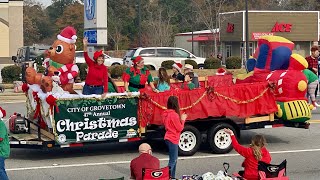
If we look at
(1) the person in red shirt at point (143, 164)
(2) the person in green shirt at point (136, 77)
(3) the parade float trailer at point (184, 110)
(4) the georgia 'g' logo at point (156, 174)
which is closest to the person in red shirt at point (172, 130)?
(1) the person in red shirt at point (143, 164)

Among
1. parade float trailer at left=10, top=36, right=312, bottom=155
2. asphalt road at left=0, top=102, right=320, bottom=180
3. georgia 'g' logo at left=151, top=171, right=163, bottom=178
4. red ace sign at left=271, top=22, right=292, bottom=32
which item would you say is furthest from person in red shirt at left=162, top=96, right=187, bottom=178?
red ace sign at left=271, top=22, right=292, bottom=32

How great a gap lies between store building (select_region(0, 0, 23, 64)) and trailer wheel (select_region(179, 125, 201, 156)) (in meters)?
47.8

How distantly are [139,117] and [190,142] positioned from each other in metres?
1.12

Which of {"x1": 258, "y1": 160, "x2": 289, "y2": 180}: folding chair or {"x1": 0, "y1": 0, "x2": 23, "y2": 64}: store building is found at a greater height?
{"x1": 0, "y1": 0, "x2": 23, "y2": 64}: store building

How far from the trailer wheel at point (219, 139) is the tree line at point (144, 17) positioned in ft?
172

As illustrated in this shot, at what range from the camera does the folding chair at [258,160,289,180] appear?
839 cm

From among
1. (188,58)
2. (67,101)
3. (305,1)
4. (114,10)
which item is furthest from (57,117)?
(305,1)

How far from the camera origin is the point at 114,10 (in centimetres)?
8062

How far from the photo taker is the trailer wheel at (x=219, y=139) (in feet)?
39.8

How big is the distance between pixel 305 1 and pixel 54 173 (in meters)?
78.0

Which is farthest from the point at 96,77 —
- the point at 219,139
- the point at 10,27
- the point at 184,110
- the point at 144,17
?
the point at 144,17

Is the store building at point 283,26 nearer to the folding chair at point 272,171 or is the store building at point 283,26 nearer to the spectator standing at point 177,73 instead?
the spectator standing at point 177,73

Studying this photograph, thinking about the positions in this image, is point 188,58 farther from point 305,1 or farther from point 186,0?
point 305,1

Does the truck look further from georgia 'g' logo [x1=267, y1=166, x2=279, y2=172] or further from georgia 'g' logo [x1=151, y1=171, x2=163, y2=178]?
georgia 'g' logo [x1=151, y1=171, x2=163, y2=178]
